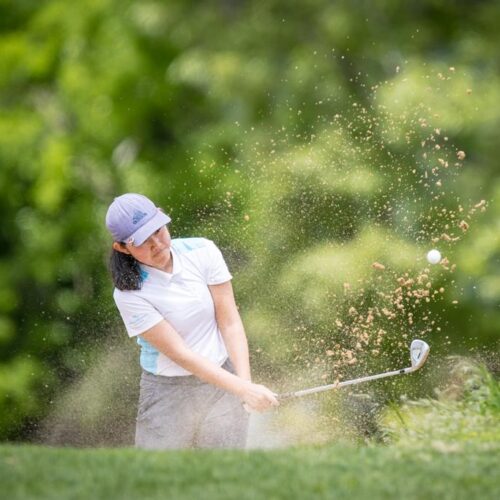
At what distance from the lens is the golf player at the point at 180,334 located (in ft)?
15.6

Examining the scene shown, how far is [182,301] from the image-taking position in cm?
490

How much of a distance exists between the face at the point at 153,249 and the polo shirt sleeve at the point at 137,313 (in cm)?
16

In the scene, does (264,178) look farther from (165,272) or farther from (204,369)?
(204,369)

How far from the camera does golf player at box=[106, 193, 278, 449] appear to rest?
4770 mm

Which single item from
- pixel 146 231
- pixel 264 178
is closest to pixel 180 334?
pixel 146 231

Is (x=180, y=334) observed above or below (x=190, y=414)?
above

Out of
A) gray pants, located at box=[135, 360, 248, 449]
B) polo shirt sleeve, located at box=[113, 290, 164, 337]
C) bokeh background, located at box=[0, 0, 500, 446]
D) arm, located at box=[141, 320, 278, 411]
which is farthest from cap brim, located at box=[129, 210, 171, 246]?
bokeh background, located at box=[0, 0, 500, 446]

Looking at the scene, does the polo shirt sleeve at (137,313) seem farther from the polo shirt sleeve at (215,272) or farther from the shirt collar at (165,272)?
the polo shirt sleeve at (215,272)

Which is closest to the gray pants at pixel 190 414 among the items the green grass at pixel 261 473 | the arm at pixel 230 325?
the arm at pixel 230 325

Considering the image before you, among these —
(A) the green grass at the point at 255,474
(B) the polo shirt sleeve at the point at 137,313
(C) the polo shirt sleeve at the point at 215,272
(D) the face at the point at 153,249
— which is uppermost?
(D) the face at the point at 153,249

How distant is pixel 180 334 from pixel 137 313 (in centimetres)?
24

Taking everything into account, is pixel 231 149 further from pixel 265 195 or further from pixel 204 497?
pixel 204 497

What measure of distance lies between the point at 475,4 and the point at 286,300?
4.72m

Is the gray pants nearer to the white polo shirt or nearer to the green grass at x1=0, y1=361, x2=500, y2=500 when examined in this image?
the white polo shirt
